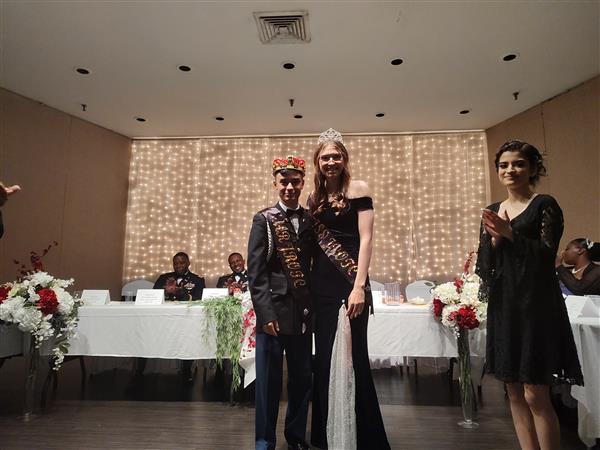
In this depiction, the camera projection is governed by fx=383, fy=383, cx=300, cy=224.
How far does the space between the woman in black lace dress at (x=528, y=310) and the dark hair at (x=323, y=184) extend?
0.60 m

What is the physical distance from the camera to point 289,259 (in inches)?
68.7

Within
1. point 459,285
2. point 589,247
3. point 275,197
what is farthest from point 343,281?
point 275,197

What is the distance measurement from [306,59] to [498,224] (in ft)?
10.4

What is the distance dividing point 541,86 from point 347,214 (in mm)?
4148

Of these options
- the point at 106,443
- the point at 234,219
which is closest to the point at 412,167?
the point at 234,219

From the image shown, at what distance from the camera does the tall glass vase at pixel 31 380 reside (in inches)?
98.7

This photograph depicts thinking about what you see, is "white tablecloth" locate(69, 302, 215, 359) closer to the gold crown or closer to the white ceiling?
the gold crown

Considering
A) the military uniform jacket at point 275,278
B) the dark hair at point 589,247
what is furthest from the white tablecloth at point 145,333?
the dark hair at point 589,247

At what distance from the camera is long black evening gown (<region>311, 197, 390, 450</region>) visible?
169 cm

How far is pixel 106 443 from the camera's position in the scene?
2.11m

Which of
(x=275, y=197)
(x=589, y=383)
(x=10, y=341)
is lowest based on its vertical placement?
(x=589, y=383)

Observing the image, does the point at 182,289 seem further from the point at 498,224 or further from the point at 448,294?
the point at 498,224

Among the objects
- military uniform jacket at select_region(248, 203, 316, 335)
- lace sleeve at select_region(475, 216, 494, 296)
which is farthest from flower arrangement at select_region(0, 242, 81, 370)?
lace sleeve at select_region(475, 216, 494, 296)

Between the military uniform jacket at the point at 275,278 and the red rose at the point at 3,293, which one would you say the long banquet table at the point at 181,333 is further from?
the military uniform jacket at the point at 275,278
